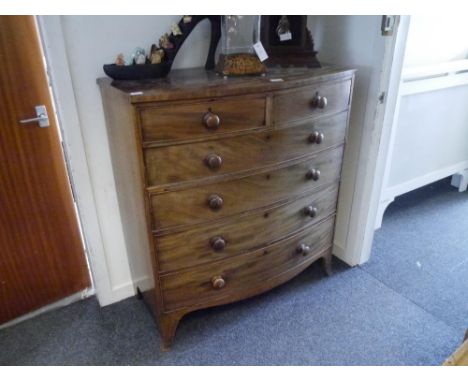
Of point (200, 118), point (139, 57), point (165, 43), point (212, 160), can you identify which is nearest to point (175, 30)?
point (165, 43)

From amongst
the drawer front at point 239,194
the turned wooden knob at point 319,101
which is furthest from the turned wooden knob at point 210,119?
the turned wooden knob at point 319,101

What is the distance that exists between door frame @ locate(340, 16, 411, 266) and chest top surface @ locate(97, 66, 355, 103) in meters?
0.22

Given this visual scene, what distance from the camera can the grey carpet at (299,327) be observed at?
1432 millimetres

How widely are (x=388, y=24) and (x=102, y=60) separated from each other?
1.09 meters

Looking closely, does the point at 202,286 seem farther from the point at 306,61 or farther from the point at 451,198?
the point at 451,198

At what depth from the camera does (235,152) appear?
123 centimetres

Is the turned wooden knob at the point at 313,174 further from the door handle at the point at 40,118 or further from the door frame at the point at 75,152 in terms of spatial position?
the door handle at the point at 40,118

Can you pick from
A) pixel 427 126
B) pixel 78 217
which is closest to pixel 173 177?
pixel 78 217

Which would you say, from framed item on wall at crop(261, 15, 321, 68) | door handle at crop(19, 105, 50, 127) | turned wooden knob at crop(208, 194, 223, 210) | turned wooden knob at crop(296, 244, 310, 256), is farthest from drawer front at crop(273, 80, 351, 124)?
door handle at crop(19, 105, 50, 127)

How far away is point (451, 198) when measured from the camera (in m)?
2.66

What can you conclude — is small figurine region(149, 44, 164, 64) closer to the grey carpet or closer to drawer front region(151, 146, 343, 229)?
drawer front region(151, 146, 343, 229)

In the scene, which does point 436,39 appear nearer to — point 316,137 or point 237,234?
point 316,137

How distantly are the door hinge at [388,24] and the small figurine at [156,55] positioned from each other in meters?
0.87

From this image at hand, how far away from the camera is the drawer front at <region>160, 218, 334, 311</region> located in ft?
4.46
